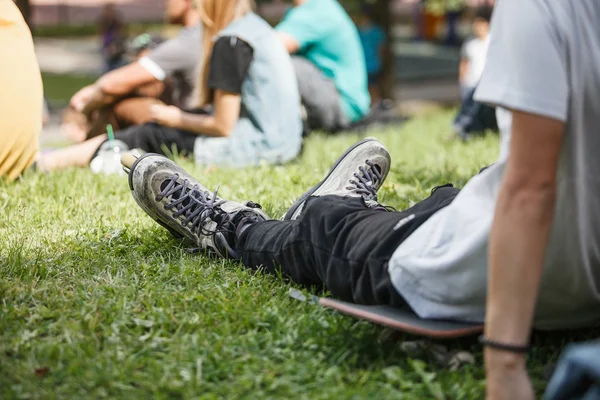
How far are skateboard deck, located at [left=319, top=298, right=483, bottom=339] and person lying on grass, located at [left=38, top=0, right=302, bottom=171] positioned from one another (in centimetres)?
316

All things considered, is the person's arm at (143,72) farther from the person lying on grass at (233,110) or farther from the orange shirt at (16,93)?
the orange shirt at (16,93)

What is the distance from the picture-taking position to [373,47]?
519 inches

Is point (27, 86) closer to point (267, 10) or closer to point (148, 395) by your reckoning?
point (148, 395)

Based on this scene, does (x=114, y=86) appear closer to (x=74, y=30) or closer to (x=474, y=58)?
(x=474, y=58)

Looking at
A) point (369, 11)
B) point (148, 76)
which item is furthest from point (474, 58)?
point (148, 76)

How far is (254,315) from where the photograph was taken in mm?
2891

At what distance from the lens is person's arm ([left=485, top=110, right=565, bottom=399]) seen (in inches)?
80.0

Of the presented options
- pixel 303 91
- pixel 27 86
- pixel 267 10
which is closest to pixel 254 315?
pixel 27 86

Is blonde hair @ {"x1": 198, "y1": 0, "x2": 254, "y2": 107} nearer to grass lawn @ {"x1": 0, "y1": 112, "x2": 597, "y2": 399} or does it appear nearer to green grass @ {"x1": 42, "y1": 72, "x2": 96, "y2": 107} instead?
grass lawn @ {"x1": 0, "y1": 112, "x2": 597, "y2": 399}

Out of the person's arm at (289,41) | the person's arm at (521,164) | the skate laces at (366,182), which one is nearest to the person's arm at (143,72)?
the person's arm at (289,41)

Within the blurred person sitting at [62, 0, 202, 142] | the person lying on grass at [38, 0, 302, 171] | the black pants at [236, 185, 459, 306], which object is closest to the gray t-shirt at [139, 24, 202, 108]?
the blurred person sitting at [62, 0, 202, 142]

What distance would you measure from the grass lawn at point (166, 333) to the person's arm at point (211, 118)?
1684 millimetres

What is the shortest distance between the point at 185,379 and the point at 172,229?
1.34m

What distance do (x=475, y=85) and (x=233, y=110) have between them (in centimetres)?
333
